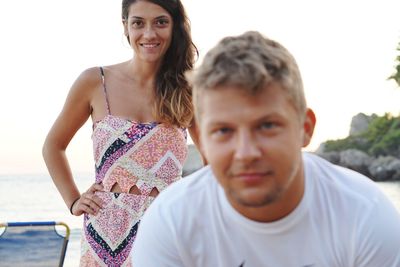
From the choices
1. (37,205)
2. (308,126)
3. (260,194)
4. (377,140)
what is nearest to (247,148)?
(260,194)

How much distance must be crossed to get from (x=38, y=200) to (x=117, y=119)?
820 inches

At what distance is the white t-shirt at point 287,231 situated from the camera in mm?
2242

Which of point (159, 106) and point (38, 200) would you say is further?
point (38, 200)

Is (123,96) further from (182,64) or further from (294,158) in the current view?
(294,158)

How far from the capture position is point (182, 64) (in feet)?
12.0

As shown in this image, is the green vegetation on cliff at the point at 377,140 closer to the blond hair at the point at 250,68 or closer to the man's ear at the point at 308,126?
the man's ear at the point at 308,126

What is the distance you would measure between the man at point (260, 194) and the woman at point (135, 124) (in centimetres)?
114

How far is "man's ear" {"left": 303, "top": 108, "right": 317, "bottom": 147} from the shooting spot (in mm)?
2268

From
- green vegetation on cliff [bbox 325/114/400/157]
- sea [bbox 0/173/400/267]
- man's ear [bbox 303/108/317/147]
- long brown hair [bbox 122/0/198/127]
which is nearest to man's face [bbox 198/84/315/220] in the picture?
man's ear [bbox 303/108/317/147]

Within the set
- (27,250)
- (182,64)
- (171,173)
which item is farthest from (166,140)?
(27,250)

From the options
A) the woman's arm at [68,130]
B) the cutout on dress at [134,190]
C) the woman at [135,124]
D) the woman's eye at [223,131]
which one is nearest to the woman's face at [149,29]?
the woman at [135,124]

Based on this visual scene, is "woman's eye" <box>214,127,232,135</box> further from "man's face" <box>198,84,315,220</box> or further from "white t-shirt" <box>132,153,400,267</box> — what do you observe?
"white t-shirt" <box>132,153,400,267</box>

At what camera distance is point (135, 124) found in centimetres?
354

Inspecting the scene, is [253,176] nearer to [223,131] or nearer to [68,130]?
[223,131]
